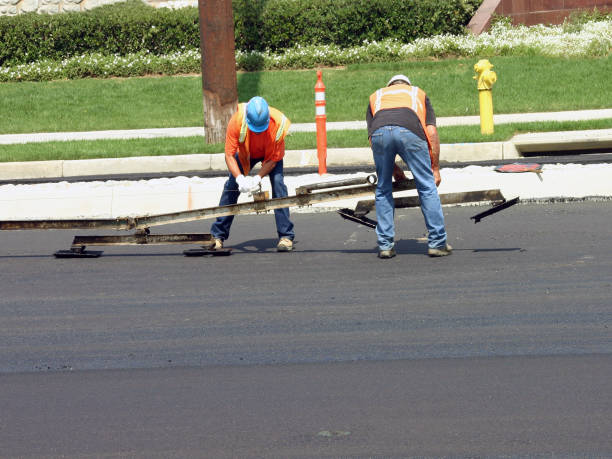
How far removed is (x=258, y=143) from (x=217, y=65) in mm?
7083

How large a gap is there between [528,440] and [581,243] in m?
4.52

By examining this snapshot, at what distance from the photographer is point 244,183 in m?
8.27

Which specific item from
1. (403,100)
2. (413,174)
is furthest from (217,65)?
(413,174)

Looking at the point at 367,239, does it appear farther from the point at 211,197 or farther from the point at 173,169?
the point at 173,169

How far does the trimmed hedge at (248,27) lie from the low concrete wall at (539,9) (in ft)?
2.63

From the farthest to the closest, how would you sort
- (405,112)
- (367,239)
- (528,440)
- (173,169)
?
(173,169) → (367,239) → (405,112) → (528,440)

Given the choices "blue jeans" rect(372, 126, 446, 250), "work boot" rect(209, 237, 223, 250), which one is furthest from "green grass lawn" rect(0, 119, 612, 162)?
"blue jeans" rect(372, 126, 446, 250)

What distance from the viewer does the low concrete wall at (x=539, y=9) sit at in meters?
23.8

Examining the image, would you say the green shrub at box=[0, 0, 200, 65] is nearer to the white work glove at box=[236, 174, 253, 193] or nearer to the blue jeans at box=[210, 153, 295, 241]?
the blue jeans at box=[210, 153, 295, 241]

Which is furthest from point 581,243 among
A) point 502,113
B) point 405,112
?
point 502,113

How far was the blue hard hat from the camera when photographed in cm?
826

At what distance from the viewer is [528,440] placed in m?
4.23

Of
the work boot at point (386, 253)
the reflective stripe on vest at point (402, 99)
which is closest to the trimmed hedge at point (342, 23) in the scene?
the reflective stripe on vest at point (402, 99)

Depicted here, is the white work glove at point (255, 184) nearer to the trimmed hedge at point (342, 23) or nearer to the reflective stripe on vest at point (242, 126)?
the reflective stripe on vest at point (242, 126)
